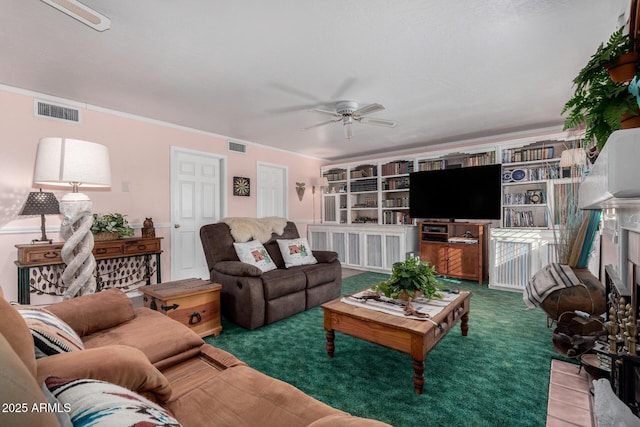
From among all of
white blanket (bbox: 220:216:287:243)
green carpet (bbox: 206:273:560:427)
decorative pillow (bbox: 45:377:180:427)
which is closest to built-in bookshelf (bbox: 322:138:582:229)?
green carpet (bbox: 206:273:560:427)

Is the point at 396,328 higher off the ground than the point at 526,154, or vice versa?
the point at 526,154

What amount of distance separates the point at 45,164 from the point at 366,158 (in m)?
5.16

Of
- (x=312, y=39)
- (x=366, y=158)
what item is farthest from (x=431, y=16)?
(x=366, y=158)

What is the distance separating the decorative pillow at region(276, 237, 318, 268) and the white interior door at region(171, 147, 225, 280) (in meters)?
1.66

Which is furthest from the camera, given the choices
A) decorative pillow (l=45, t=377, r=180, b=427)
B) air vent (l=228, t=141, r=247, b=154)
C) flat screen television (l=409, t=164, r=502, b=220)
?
air vent (l=228, t=141, r=247, b=154)

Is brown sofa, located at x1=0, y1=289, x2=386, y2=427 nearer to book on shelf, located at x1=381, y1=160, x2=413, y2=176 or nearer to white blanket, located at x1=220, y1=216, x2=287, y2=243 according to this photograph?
white blanket, located at x1=220, y1=216, x2=287, y2=243

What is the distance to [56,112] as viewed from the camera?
10.4ft

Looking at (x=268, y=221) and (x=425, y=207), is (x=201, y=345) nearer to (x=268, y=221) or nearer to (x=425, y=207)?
(x=268, y=221)

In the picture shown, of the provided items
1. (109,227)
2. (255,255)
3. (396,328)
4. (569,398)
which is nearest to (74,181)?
(109,227)

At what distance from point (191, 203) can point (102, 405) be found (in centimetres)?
417

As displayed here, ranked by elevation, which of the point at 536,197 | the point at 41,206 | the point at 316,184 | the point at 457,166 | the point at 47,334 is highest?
the point at 457,166

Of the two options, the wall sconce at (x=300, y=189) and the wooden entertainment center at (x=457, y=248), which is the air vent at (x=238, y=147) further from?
the wooden entertainment center at (x=457, y=248)

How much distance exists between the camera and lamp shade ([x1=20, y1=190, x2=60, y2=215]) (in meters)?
2.80

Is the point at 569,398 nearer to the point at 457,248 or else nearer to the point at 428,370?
the point at 428,370
